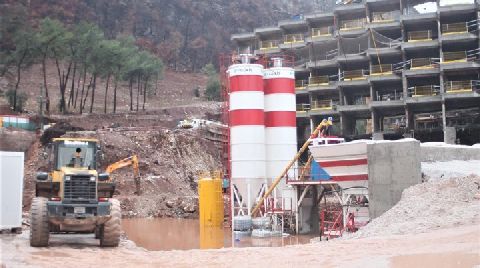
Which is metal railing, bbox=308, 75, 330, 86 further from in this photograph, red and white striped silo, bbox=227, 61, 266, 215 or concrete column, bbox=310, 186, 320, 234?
concrete column, bbox=310, 186, 320, 234

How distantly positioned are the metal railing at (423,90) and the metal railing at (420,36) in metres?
5.28

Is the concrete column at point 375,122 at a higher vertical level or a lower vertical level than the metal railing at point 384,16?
lower

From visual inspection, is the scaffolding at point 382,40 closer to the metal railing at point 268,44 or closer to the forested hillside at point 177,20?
the metal railing at point 268,44

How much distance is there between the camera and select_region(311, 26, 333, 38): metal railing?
65.9 meters

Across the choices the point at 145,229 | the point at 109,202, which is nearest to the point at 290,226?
the point at 145,229

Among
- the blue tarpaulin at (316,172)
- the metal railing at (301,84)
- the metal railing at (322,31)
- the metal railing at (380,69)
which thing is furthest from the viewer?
the metal railing at (301,84)

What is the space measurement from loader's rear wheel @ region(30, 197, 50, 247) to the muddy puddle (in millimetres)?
10325

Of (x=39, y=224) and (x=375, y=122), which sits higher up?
(x=375, y=122)

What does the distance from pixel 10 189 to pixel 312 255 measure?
44.5ft

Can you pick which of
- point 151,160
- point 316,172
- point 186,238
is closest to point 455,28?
point 316,172

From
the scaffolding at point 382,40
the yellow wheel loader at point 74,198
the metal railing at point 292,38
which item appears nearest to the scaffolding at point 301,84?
the metal railing at point 292,38

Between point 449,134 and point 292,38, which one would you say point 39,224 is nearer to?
point 449,134

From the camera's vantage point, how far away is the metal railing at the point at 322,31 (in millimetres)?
65875

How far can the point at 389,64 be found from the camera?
60.2 meters
